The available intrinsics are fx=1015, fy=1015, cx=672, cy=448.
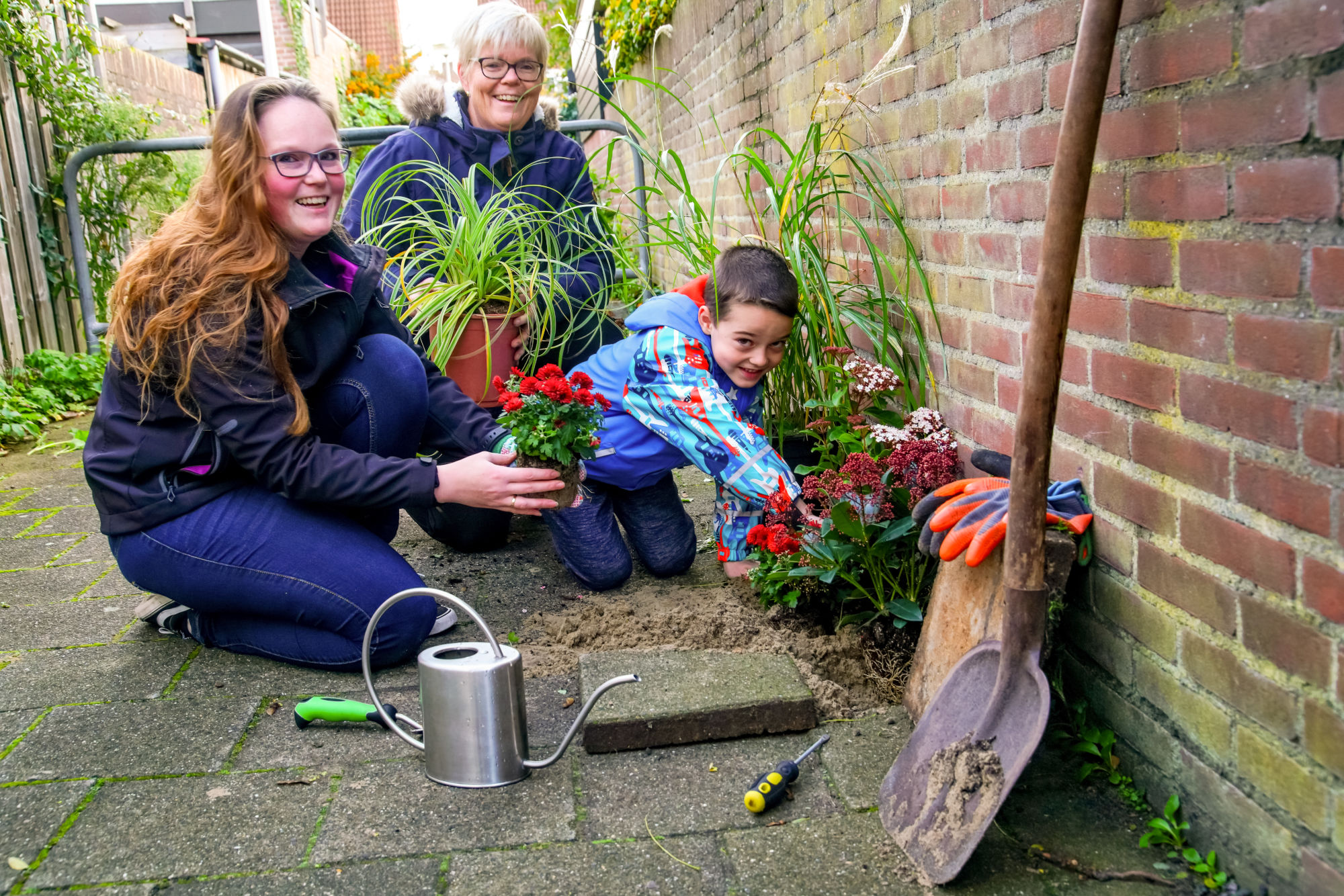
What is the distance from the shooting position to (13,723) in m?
2.15

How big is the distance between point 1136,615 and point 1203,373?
1.51 feet

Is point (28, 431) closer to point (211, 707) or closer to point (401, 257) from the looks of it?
point (401, 257)

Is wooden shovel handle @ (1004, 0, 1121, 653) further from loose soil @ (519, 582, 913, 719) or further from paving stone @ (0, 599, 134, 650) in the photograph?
paving stone @ (0, 599, 134, 650)

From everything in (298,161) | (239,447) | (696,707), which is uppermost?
(298,161)

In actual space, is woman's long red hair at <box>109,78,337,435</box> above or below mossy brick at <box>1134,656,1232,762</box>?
above

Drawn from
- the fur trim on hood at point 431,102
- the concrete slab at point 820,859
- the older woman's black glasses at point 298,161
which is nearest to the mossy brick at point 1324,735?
the concrete slab at point 820,859

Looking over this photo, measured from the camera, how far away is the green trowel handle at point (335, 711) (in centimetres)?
201

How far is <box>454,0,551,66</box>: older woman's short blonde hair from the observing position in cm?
340

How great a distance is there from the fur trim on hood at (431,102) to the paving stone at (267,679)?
6.92ft

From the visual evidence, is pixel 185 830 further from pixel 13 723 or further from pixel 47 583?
pixel 47 583

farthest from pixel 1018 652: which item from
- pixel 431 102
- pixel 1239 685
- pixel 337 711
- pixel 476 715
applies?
pixel 431 102

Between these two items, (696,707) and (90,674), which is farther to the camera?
(90,674)

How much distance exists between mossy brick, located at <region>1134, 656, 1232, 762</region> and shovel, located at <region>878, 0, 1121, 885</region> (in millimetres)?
197

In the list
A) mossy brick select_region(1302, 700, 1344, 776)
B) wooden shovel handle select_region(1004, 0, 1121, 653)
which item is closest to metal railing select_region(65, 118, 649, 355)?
wooden shovel handle select_region(1004, 0, 1121, 653)
